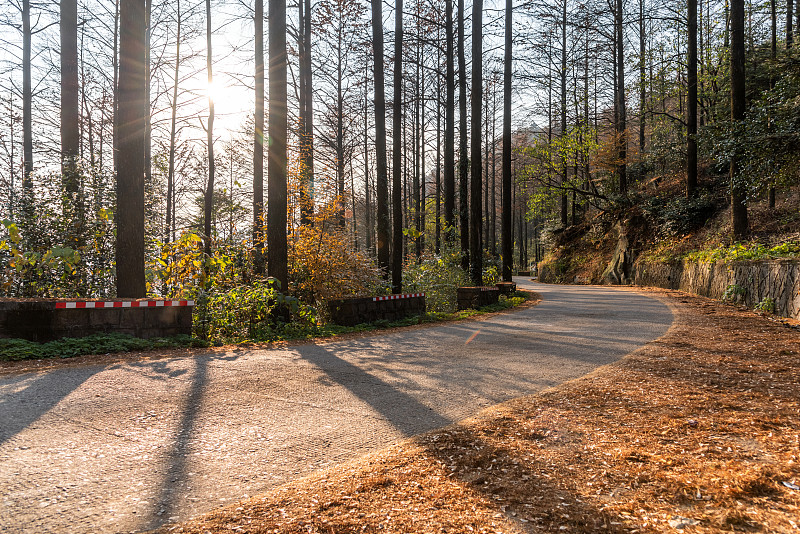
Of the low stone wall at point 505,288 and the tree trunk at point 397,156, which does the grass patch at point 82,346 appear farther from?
the low stone wall at point 505,288

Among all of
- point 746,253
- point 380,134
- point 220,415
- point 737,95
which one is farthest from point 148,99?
point 746,253

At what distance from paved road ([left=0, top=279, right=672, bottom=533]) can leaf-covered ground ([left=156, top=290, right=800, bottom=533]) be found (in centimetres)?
33

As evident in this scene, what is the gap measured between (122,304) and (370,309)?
192 inches

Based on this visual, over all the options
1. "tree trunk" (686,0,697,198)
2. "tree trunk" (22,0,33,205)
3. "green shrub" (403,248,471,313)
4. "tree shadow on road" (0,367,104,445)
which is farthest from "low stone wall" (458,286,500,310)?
"tree trunk" (22,0,33,205)

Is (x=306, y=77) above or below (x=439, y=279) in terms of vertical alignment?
above

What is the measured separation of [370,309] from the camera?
33.6ft

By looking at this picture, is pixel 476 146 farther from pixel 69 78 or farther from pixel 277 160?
pixel 69 78

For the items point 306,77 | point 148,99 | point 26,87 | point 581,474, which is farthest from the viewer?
point 148,99

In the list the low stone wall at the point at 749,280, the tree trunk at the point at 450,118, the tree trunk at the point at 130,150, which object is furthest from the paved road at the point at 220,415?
the tree trunk at the point at 450,118

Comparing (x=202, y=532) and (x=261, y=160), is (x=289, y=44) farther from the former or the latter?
(x=202, y=532)

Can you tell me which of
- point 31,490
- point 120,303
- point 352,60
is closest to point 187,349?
point 120,303

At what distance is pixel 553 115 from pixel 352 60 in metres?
15.8

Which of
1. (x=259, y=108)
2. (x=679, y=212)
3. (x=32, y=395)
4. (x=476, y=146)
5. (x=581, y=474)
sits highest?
(x=259, y=108)

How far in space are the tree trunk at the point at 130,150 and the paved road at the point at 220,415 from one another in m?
3.18
